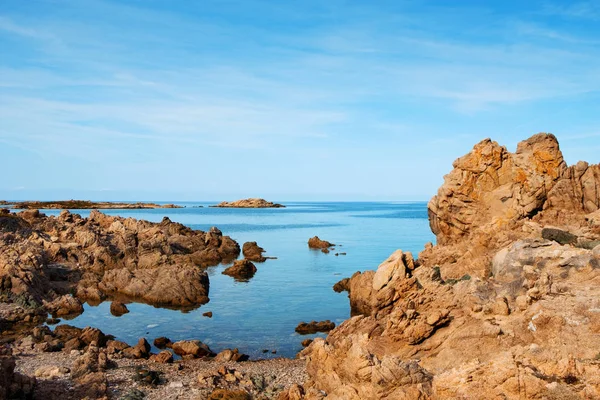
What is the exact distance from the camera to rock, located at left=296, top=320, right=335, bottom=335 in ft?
123

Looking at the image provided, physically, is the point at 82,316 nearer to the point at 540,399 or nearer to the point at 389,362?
the point at 389,362

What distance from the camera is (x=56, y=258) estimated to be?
58062 mm

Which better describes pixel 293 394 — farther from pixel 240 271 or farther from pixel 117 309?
pixel 240 271

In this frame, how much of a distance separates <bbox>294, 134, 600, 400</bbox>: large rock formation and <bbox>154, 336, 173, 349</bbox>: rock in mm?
12619

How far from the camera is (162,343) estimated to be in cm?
3353

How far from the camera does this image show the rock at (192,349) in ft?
102

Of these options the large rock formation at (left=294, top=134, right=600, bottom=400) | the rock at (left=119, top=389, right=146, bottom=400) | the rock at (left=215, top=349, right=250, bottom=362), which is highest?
the large rock formation at (left=294, top=134, right=600, bottom=400)

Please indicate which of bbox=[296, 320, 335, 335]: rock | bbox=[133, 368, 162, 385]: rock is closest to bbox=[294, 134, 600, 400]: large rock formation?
bbox=[296, 320, 335, 335]: rock

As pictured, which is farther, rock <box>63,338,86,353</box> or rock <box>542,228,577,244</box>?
rock <box>63,338,86,353</box>

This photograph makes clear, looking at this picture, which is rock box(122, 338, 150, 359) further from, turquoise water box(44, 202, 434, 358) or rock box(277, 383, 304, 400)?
rock box(277, 383, 304, 400)

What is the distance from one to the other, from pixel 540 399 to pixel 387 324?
9.21m

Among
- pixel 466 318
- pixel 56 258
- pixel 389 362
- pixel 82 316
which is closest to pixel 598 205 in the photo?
pixel 466 318

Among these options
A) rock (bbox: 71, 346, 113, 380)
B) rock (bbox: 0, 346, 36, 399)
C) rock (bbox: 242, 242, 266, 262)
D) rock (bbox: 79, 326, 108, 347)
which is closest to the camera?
rock (bbox: 0, 346, 36, 399)

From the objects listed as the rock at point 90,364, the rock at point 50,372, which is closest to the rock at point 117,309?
the rock at point 90,364
